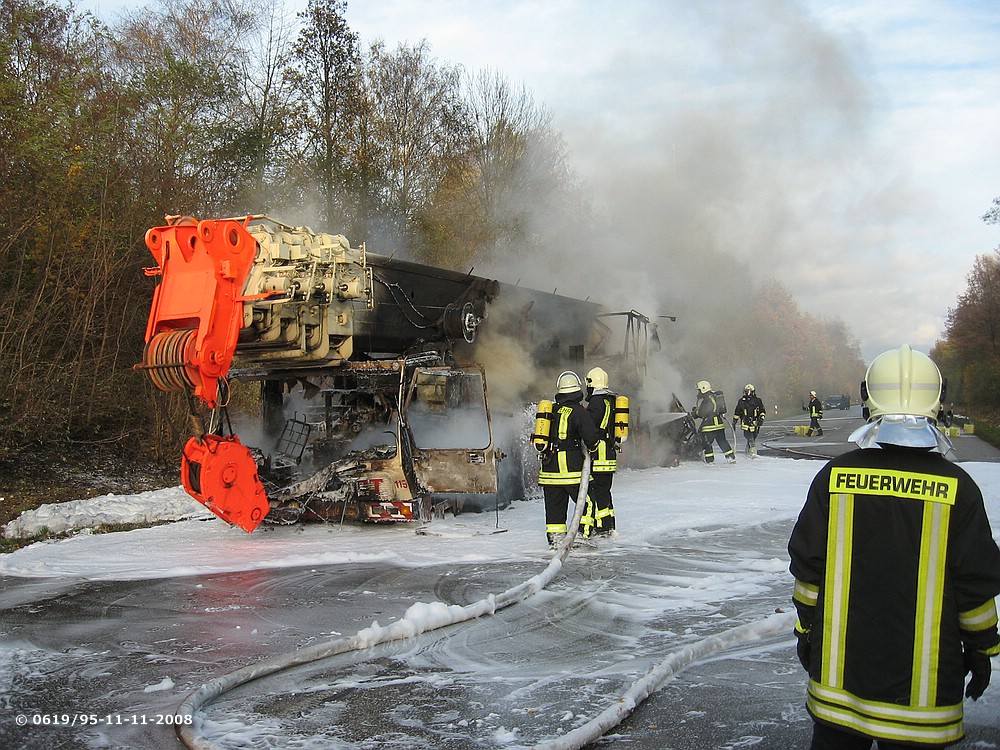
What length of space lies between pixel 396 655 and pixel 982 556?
332 cm

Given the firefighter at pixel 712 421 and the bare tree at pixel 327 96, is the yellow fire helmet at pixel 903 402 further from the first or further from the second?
the bare tree at pixel 327 96

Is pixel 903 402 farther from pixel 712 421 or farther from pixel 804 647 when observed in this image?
pixel 712 421

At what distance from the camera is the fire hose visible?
3701 millimetres

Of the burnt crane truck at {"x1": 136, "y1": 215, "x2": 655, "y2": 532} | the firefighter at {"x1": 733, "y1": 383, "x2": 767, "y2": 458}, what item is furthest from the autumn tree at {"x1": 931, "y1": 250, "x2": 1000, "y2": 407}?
the burnt crane truck at {"x1": 136, "y1": 215, "x2": 655, "y2": 532}

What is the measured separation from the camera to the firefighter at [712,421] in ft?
57.1

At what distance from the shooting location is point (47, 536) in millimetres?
9195

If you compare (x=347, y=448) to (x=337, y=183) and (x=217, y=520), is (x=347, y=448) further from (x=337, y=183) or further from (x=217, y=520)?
(x=337, y=183)

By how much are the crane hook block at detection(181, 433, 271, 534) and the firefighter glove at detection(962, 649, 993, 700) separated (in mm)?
6401

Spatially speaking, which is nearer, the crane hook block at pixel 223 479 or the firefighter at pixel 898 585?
the firefighter at pixel 898 585

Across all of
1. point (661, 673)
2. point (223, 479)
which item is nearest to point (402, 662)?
point (661, 673)

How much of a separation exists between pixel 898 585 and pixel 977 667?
324 millimetres

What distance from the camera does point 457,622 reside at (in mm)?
5625

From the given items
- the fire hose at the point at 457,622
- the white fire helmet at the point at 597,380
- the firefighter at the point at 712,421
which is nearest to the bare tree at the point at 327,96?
the firefighter at the point at 712,421

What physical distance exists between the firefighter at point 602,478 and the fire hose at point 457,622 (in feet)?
6.14
